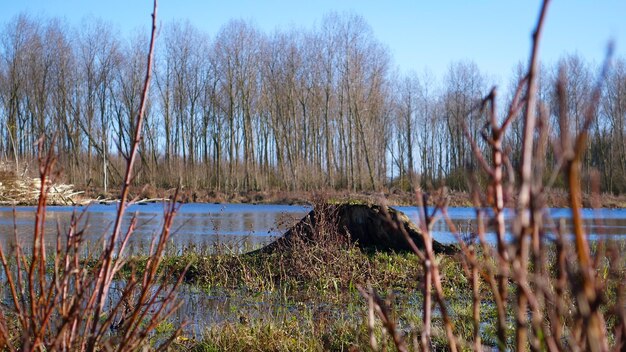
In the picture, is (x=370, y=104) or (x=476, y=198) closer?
(x=476, y=198)

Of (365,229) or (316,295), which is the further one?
(365,229)

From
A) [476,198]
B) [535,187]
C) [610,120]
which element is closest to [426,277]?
[476,198]

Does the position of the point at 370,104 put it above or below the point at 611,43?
above

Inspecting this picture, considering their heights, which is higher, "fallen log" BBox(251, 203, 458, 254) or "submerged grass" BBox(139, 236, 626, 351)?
"fallen log" BBox(251, 203, 458, 254)

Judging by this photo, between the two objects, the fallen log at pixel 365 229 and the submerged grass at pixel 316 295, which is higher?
the fallen log at pixel 365 229

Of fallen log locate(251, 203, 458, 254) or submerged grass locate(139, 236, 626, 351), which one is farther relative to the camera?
fallen log locate(251, 203, 458, 254)

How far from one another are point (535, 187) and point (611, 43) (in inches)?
7.9

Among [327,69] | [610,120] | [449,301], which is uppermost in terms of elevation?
[327,69]

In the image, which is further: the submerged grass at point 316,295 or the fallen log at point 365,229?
the fallen log at point 365,229

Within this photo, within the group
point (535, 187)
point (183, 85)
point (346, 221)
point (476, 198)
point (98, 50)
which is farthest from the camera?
point (183, 85)

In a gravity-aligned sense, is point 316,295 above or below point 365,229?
below

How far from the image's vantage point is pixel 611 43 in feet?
2.52

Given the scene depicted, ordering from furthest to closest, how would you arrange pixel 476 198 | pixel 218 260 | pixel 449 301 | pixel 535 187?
1. pixel 218 260
2. pixel 449 301
3. pixel 476 198
4. pixel 535 187

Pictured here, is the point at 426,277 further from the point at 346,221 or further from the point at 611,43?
the point at 346,221
